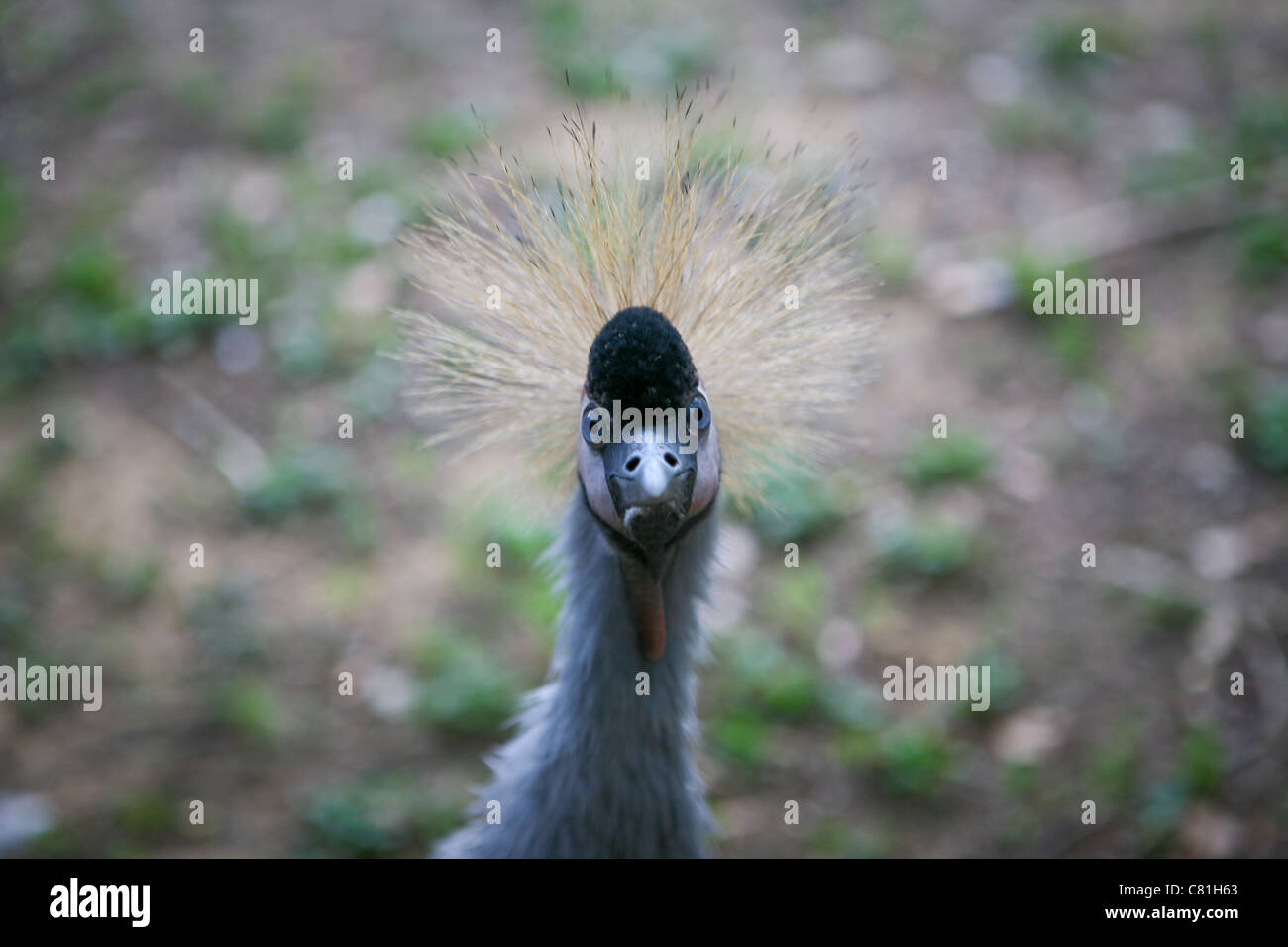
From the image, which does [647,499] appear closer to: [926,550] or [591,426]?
[591,426]

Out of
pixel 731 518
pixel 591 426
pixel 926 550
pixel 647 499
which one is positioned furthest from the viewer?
pixel 731 518

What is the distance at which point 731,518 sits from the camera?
3641 millimetres

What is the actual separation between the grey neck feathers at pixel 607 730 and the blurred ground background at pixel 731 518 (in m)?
0.90

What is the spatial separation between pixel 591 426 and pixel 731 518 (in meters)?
1.86

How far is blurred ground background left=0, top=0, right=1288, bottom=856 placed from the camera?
3080 mm

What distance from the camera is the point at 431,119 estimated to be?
481 cm

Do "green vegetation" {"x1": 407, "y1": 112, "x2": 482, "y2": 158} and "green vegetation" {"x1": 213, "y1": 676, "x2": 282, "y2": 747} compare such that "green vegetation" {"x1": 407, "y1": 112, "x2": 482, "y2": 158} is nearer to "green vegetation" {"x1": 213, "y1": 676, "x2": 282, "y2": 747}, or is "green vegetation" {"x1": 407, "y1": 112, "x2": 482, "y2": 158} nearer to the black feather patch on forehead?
"green vegetation" {"x1": 213, "y1": 676, "x2": 282, "y2": 747}

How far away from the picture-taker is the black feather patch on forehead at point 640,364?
5.76 ft

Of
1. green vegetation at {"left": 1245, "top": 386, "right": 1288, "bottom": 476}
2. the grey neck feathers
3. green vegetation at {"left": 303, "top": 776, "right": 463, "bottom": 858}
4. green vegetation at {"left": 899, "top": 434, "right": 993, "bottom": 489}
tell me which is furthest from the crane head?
green vegetation at {"left": 1245, "top": 386, "right": 1288, "bottom": 476}

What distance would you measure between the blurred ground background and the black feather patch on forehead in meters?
0.66

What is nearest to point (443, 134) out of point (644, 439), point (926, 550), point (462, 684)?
point (462, 684)
